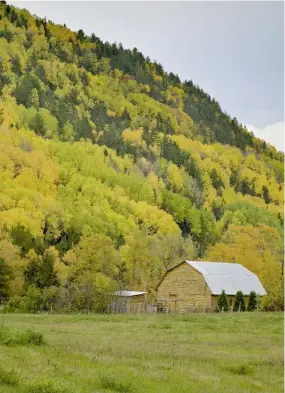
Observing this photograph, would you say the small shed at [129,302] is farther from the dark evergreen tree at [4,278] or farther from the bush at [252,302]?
the dark evergreen tree at [4,278]

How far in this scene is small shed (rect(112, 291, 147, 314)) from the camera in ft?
198

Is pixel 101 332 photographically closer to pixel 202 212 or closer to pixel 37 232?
pixel 37 232

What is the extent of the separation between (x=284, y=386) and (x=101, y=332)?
16.7 m

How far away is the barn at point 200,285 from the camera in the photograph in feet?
222

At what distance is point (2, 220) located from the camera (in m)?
106

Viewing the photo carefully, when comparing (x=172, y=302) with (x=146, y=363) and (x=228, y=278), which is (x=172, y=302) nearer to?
(x=228, y=278)

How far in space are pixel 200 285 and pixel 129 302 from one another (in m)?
9.14

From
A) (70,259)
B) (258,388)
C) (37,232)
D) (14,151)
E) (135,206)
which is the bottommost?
(258,388)

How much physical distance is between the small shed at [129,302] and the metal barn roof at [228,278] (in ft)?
24.0

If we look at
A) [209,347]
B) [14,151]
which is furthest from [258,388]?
[14,151]

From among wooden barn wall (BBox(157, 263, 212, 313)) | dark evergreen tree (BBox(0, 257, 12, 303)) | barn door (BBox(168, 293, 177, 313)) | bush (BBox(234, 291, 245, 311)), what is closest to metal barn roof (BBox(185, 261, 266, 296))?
wooden barn wall (BBox(157, 263, 212, 313))

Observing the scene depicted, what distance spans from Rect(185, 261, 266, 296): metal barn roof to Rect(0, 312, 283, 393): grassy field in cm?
3010

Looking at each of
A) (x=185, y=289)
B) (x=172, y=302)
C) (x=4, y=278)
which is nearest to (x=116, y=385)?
(x=4, y=278)

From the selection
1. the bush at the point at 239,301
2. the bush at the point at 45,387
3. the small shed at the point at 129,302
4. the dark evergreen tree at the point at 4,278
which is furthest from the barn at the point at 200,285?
the bush at the point at 45,387
